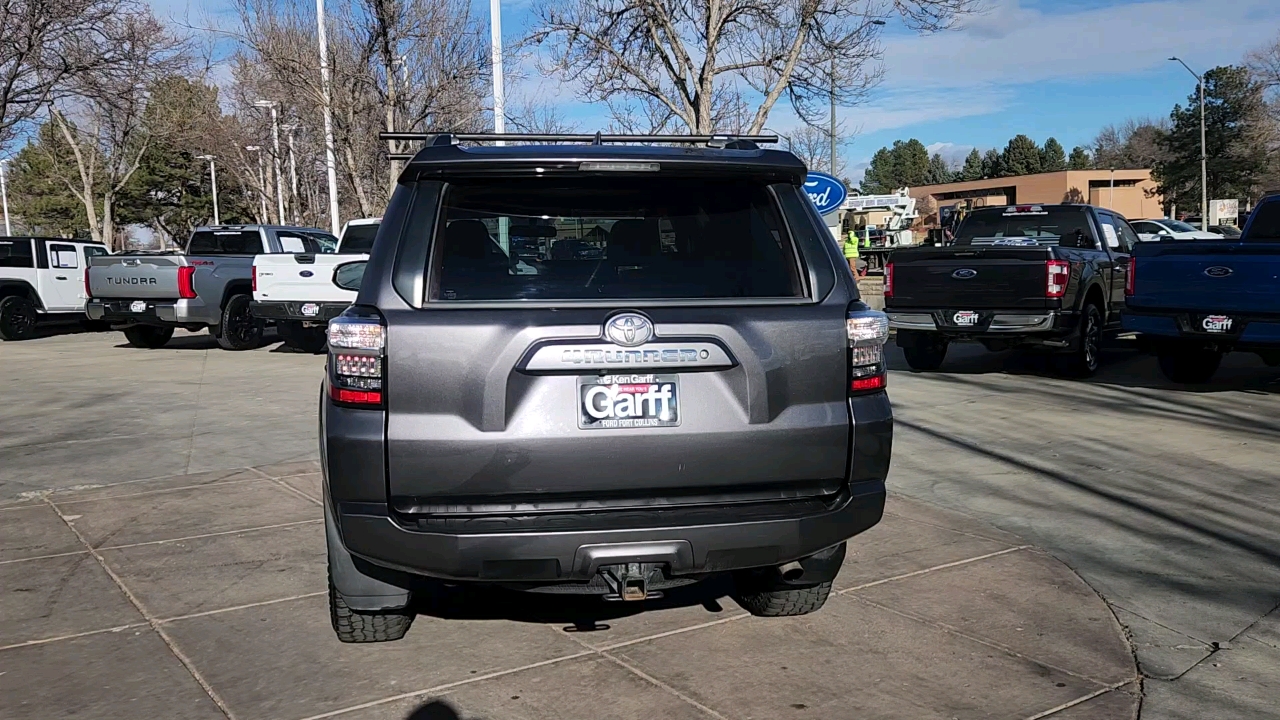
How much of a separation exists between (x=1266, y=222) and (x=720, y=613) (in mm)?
9690

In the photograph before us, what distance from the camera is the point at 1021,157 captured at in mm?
108375

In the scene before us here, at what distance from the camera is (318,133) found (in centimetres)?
2769

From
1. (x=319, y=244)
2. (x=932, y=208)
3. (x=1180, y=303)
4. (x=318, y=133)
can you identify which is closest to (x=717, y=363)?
(x=1180, y=303)

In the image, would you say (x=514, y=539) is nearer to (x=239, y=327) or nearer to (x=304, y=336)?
(x=304, y=336)

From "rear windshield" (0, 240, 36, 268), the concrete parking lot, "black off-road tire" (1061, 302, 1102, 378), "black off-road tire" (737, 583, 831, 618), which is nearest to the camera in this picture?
the concrete parking lot

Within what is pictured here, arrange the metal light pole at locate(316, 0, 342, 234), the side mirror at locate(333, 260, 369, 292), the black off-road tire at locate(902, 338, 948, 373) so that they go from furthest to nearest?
the metal light pole at locate(316, 0, 342, 234)
the black off-road tire at locate(902, 338, 948, 373)
the side mirror at locate(333, 260, 369, 292)

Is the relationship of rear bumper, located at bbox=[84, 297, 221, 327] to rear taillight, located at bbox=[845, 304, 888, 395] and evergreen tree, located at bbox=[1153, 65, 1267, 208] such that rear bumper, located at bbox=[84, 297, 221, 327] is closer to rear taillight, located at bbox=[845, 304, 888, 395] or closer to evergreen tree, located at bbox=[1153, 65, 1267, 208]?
rear taillight, located at bbox=[845, 304, 888, 395]

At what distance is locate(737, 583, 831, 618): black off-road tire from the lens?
450 cm

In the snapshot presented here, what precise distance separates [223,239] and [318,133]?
1012 centimetres

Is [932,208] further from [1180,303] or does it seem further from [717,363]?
[717,363]

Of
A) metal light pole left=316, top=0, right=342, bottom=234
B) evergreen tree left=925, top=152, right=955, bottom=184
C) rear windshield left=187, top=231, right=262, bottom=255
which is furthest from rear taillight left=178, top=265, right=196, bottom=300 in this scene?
evergreen tree left=925, top=152, right=955, bottom=184

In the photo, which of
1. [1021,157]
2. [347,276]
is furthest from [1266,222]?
[1021,157]

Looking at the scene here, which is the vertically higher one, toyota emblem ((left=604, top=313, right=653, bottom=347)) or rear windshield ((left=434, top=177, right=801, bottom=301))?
rear windshield ((left=434, top=177, right=801, bottom=301))

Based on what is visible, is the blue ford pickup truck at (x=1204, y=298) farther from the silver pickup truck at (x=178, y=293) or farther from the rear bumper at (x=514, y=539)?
the silver pickup truck at (x=178, y=293)
